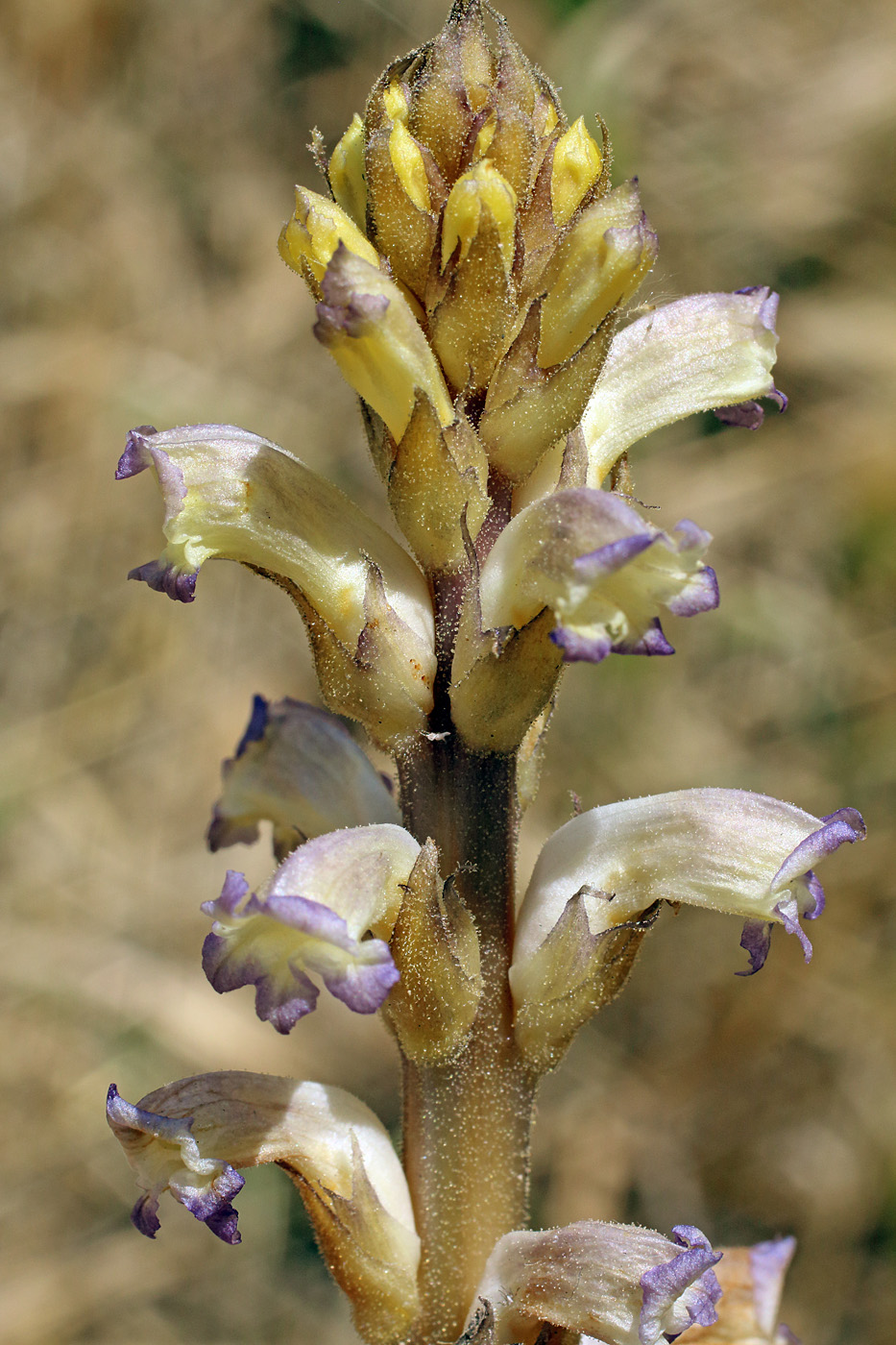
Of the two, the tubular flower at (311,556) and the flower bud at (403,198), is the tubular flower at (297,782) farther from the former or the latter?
the flower bud at (403,198)

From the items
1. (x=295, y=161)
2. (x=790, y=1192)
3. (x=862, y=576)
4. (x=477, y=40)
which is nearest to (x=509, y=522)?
(x=477, y=40)

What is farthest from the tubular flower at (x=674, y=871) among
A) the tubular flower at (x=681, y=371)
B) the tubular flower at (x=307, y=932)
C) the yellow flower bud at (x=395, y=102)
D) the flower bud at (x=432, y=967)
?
the yellow flower bud at (x=395, y=102)

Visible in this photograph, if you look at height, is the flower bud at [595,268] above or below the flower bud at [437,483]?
above

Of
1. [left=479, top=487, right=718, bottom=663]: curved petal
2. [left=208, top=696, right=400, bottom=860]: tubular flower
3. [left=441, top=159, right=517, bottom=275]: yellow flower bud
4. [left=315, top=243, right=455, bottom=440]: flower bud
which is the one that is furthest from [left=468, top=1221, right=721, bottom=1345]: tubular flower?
[left=441, top=159, right=517, bottom=275]: yellow flower bud

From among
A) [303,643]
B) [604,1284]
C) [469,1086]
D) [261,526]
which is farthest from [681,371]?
[303,643]

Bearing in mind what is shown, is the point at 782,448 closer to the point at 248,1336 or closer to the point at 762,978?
the point at 762,978

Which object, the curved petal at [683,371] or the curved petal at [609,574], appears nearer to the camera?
the curved petal at [609,574]

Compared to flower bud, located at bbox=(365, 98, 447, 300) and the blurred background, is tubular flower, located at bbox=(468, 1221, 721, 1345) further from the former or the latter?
the blurred background

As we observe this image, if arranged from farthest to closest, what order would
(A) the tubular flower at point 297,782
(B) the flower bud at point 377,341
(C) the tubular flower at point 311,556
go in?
(A) the tubular flower at point 297,782, (C) the tubular flower at point 311,556, (B) the flower bud at point 377,341
